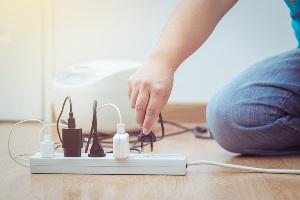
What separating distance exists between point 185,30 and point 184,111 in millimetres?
1238

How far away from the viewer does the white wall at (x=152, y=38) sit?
2.27m

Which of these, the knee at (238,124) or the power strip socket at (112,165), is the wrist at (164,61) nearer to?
the power strip socket at (112,165)

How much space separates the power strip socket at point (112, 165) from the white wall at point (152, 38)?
126 centimetres

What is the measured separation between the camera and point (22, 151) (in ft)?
4.70

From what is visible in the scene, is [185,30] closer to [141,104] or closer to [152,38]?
[141,104]

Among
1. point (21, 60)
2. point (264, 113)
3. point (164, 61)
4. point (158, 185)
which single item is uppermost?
point (21, 60)

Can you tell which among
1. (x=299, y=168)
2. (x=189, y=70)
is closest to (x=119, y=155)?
(x=299, y=168)

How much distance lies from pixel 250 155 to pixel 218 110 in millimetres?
133

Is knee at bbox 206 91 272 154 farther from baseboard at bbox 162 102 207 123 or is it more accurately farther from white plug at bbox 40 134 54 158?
baseboard at bbox 162 102 207 123

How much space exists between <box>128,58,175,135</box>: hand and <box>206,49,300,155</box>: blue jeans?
378 millimetres

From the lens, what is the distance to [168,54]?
1070mm

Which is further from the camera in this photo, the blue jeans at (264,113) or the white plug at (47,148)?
the blue jeans at (264,113)

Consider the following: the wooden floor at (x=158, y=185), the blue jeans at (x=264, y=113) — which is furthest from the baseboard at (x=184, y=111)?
the wooden floor at (x=158, y=185)

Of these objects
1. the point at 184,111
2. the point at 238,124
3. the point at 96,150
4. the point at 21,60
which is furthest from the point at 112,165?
the point at 21,60
